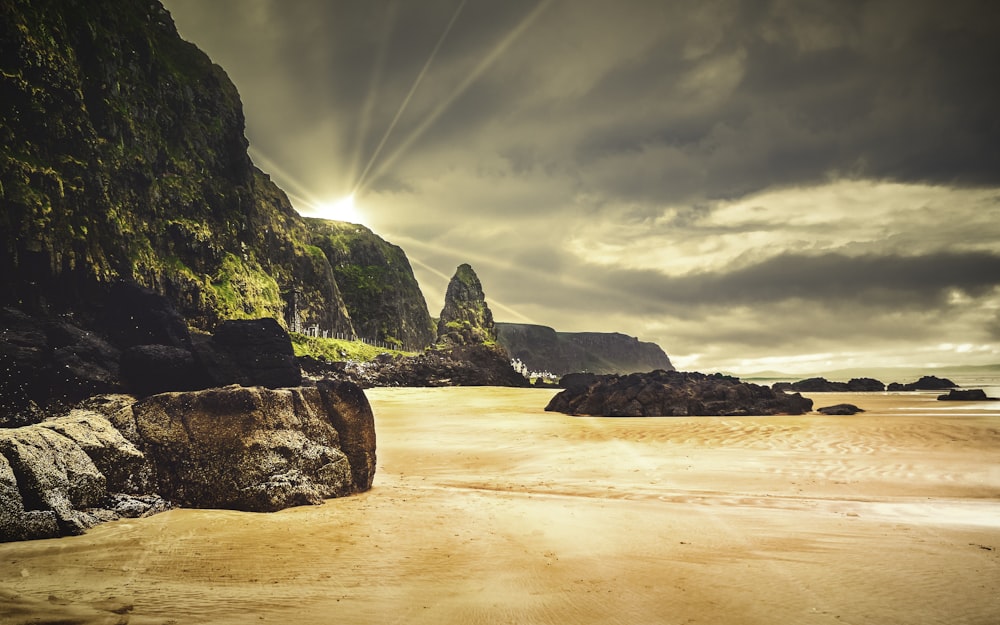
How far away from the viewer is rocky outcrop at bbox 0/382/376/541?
561 centimetres

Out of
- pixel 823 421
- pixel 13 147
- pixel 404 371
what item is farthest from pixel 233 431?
pixel 13 147

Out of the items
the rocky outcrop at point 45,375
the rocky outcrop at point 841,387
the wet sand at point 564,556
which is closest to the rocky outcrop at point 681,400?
the wet sand at point 564,556

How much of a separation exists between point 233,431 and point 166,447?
87 cm

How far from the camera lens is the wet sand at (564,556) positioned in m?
4.17

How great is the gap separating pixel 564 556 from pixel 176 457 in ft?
18.3

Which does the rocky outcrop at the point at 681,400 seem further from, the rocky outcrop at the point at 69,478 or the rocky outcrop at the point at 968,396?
the rocky outcrop at the point at 69,478

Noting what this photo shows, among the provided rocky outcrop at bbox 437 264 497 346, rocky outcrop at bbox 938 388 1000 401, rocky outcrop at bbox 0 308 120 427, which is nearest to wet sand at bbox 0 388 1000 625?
rocky outcrop at bbox 0 308 120 427

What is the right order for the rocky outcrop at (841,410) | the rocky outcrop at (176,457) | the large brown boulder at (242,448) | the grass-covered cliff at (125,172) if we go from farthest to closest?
the grass-covered cliff at (125,172) → the rocky outcrop at (841,410) → the large brown boulder at (242,448) → the rocky outcrop at (176,457)

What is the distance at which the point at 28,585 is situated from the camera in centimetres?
433

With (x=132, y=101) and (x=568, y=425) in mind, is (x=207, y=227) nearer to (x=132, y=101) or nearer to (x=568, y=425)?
(x=132, y=101)

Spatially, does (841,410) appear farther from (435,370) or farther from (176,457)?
(435,370)

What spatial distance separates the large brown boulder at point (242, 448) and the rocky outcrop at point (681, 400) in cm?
1899

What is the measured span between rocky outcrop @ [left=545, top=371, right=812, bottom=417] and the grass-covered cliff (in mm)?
54412

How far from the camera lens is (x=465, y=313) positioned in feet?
453
